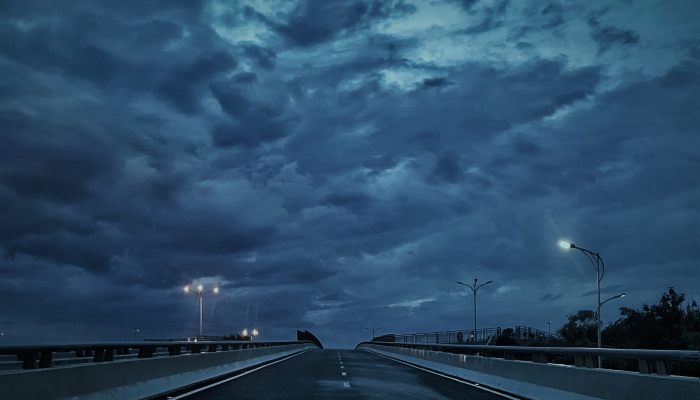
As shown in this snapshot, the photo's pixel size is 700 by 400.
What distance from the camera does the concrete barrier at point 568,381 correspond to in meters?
9.74

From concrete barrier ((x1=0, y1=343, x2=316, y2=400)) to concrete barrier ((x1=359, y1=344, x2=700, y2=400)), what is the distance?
8789 millimetres

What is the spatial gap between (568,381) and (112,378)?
8.99 metres

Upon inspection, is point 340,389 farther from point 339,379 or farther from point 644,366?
point 644,366

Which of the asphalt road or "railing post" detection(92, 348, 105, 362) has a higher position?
"railing post" detection(92, 348, 105, 362)

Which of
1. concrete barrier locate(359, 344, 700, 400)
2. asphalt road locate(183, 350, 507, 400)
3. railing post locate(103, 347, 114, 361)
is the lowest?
asphalt road locate(183, 350, 507, 400)

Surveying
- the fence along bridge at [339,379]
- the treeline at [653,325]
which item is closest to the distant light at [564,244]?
the fence along bridge at [339,379]

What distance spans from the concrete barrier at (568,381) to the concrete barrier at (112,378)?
8789 millimetres

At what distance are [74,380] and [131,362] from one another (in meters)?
3.42

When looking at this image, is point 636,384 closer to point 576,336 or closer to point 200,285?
point 200,285

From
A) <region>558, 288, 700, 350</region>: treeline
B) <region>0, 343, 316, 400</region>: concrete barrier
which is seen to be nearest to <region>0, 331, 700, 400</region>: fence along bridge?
<region>0, 343, 316, 400</region>: concrete barrier

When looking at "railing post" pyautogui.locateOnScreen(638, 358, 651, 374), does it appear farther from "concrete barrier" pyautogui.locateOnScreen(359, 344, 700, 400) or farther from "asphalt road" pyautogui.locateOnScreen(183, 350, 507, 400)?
"asphalt road" pyautogui.locateOnScreen(183, 350, 507, 400)

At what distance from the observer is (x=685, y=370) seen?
35688mm

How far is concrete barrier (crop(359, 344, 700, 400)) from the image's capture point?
974 cm

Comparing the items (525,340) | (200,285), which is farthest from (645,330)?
(200,285)
